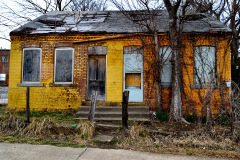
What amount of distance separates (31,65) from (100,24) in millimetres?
4080

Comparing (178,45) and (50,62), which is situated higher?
(178,45)

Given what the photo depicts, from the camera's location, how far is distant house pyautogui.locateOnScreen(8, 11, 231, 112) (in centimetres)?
873

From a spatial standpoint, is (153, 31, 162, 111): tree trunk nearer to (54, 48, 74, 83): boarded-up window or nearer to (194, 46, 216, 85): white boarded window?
(194, 46, 216, 85): white boarded window

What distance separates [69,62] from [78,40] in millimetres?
1172

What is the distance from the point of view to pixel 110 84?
355 inches

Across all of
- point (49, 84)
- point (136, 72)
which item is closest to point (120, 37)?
point (136, 72)

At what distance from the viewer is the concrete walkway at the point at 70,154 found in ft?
13.3

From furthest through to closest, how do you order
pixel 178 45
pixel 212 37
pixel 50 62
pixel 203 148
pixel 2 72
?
pixel 2 72 < pixel 50 62 < pixel 212 37 < pixel 178 45 < pixel 203 148

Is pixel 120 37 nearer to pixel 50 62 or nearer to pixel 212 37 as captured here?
pixel 50 62

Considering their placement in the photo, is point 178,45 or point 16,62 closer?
point 178,45

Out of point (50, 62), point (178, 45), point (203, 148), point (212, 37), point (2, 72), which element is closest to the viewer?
point (203, 148)

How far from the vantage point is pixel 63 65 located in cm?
942

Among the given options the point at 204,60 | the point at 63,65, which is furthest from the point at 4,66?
the point at 204,60

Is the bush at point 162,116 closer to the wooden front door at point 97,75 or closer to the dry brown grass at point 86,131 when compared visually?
the wooden front door at point 97,75
